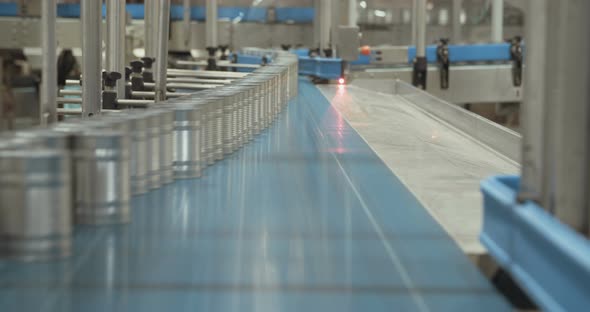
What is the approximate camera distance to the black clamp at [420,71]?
17969mm

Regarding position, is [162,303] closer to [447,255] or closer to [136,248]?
[136,248]

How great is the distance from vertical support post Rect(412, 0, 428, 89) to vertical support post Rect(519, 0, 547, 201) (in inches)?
592

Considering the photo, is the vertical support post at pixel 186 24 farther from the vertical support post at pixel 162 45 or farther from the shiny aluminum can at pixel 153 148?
the shiny aluminum can at pixel 153 148

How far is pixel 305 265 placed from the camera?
9.30 feet

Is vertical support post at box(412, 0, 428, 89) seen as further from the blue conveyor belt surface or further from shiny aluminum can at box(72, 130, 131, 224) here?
shiny aluminum can at box(72, 130, 131, 224)

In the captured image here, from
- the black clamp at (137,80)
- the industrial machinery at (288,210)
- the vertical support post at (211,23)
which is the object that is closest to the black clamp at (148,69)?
the black clamp at (137,80)

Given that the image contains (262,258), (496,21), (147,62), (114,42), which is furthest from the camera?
(496,21)

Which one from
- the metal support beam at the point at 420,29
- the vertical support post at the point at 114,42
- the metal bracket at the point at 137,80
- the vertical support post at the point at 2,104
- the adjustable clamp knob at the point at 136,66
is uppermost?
the metal support beam at the point at 420,29

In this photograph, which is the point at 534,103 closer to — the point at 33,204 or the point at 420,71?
the point at 33,204

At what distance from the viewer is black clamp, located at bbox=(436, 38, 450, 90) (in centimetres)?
1864

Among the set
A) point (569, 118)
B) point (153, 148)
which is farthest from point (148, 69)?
point (569, 118)

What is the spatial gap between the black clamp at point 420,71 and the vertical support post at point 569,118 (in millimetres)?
15461

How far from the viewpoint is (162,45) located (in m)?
7.77

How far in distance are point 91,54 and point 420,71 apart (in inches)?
453
